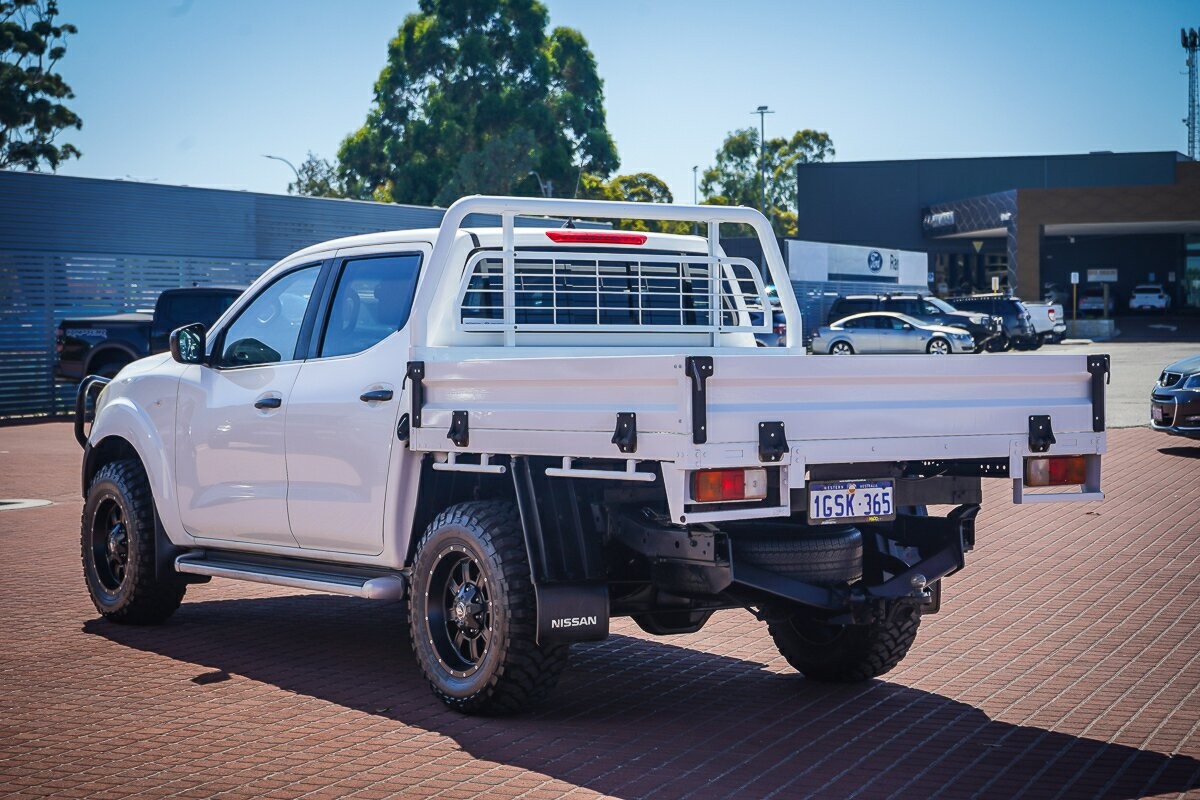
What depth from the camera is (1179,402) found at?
17484 mm

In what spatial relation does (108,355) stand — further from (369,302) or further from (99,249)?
(369,302)

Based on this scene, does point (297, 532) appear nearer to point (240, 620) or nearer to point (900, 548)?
point (240, 620)

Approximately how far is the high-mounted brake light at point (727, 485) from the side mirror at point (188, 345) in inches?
145

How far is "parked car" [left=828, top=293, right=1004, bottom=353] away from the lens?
4434 centimetres

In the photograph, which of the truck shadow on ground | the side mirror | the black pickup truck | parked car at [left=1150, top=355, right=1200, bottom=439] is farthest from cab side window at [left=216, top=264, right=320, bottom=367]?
the black pickup truck

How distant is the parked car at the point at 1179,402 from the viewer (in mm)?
17406

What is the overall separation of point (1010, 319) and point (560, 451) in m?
43.5

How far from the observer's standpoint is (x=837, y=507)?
5.93 metres

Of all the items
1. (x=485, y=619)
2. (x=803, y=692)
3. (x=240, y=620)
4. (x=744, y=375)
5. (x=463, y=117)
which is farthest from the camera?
(x=463, y=117)

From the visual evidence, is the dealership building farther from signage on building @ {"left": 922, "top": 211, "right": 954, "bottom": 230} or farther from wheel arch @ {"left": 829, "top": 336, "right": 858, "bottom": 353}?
wheel arch @ {"left": 829, "top": 336, "right": 858, "bottom": 353}

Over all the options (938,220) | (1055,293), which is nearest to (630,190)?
(938,220)

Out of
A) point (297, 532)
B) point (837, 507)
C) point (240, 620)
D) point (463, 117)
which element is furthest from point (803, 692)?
point (463, 117)

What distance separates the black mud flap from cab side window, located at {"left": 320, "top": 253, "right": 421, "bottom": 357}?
68.5 inches

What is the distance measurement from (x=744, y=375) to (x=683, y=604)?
138 centimetres
